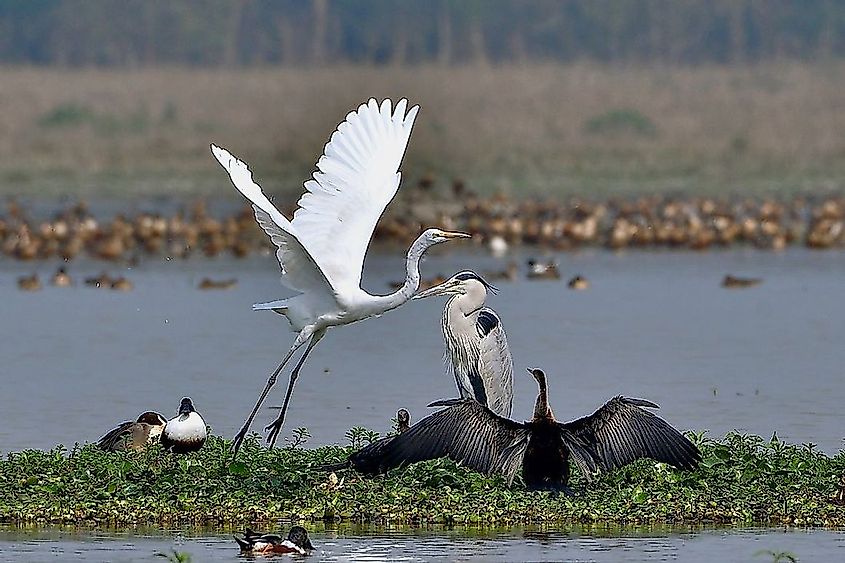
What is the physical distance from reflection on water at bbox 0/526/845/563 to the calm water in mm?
14

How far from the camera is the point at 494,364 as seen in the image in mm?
9844

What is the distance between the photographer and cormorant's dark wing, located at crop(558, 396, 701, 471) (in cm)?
880

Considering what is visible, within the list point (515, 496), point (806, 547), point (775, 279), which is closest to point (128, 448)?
point (515, 496)

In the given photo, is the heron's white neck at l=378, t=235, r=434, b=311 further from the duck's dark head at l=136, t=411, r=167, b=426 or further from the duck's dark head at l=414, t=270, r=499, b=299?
the duck's dark head at l=136, t=411, r=167, b=426

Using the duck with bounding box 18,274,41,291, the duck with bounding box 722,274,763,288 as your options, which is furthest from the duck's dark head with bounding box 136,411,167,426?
the duck with bounding box 722,274,763,288

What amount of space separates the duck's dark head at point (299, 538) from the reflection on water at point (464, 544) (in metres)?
0.06

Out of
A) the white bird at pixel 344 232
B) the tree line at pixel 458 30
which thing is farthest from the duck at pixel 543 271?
the tree line at pixel 458 30

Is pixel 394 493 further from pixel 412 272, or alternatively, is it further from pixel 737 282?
pixel 737 282

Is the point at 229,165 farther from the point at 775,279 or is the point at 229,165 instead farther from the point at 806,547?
the point at 775,279

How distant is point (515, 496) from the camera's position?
8695 millimetres

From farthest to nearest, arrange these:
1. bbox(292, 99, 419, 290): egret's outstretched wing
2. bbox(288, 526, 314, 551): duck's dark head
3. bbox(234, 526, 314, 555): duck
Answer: bbox(292, 99, 419, 290): egret's outstretched wing → bbox(288, 526, 314, 551): duck's dark head → bbox(234, 526, 314, 555): duck

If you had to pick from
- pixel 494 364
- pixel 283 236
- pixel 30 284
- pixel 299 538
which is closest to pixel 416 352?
pixel 494 364

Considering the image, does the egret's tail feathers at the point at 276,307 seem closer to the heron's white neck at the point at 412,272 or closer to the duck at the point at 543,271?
the heron's white neck at the point at 412,272

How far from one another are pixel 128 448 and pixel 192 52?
167ft
